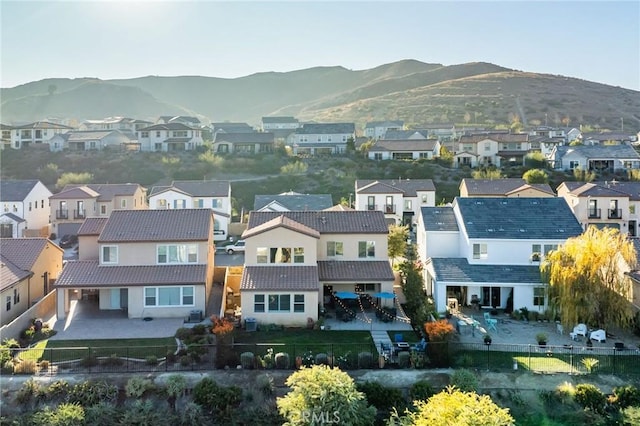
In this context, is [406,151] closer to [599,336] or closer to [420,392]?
[599,336]

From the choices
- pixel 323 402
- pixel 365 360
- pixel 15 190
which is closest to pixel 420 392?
pixel 365 360

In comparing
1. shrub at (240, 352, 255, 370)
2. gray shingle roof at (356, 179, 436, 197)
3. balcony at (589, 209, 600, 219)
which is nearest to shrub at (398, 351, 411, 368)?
shrub at (240, 352, 255, 370)

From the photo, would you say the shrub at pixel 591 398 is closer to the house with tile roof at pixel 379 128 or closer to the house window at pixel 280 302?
the house window at pixel 280 302

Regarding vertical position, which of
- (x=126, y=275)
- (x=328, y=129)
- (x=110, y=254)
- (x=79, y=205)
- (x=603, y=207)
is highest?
(x=328, y=129)

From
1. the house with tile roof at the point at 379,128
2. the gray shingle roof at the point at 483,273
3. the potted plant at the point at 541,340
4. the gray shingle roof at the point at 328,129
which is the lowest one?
the potted plant at the point at 541,340

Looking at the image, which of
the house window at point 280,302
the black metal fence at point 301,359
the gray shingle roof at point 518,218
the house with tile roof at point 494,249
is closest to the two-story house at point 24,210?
the black metal fence at point 301,359

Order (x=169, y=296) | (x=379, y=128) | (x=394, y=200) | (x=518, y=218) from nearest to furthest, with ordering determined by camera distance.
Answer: (x=169, y=296) → (x=518, y=218) → (x=394, y=200) → (x=379, y=128)
